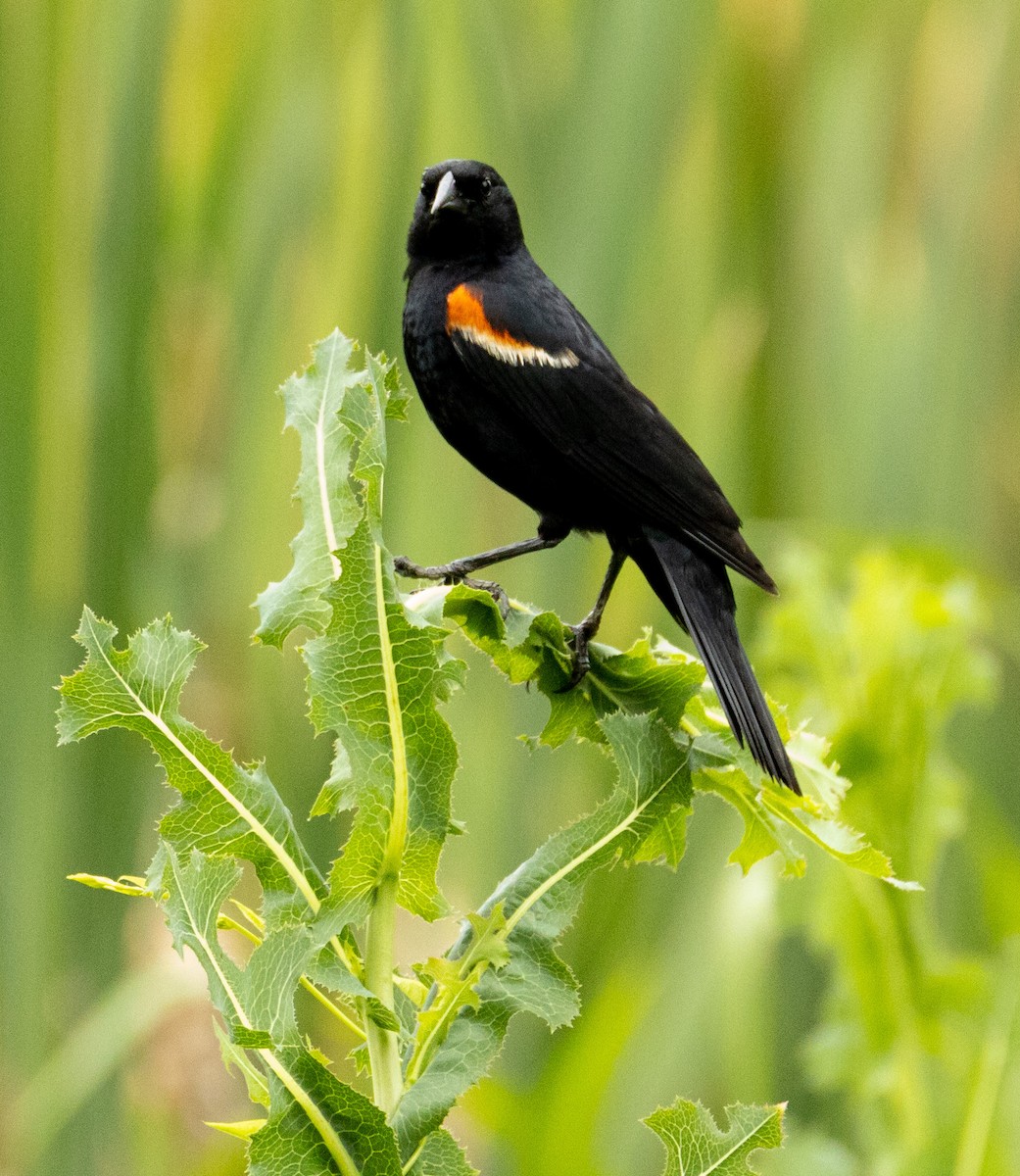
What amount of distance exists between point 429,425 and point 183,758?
1.23 m

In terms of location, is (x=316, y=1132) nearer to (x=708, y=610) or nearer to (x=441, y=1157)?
(x=441, y=1157)

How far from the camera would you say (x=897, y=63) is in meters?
2.03

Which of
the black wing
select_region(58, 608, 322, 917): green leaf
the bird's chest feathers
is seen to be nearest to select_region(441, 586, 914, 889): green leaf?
select_region(58, 608, 322, 917): green leaf

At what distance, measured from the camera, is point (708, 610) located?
1103 millimetres

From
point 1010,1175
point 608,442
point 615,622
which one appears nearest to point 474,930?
point 608,442

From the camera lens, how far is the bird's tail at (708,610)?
0.85 m

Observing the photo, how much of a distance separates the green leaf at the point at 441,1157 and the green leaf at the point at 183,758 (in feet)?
0.33

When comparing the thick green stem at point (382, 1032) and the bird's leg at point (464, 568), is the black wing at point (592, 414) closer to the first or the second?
→ the bird's leg at point (464, 568)

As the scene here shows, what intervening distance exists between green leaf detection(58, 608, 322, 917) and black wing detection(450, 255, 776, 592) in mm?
580

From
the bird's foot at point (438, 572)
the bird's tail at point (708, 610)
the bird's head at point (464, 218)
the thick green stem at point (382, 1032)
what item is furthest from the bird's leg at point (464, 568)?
the bird's head at point (464, 218)

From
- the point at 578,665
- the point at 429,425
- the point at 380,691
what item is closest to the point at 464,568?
the point at 578,665

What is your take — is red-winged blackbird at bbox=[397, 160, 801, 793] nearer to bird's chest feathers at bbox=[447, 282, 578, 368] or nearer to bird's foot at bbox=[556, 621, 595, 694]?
bird's chest feathers at bbox=[447, 282, 578, 368]

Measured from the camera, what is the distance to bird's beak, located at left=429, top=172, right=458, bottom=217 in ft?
4.68

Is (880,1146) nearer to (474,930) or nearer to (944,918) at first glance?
(944,918)
